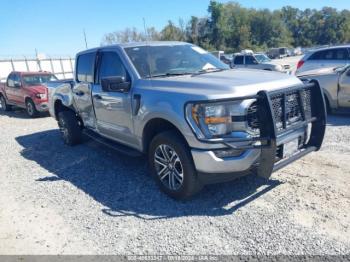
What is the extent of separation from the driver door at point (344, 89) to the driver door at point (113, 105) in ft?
18.9

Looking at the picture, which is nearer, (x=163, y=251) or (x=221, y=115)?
(x=163, y=251)

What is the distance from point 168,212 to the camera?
12.7ft

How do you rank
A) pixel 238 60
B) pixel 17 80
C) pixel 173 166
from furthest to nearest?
pixel 238 60 < pixel 17 80 < pixel 173 166

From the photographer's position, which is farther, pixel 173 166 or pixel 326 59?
pixel 326 59

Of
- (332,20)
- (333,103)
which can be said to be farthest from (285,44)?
(333,103)

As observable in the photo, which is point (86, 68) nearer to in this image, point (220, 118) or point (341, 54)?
point (220, 118)

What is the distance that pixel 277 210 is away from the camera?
12.1 ft

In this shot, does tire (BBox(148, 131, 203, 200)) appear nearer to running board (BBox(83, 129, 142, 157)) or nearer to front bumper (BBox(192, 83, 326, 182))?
front bumper (BBox(192, 83, 326, 182))

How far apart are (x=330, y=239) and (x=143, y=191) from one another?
2389 mm

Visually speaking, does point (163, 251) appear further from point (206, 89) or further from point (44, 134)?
point (44, 134)

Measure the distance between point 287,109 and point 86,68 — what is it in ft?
12.5

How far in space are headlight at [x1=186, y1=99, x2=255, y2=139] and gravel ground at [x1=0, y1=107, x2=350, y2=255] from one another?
99 centimetres

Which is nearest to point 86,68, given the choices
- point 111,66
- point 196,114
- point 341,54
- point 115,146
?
point 111,66

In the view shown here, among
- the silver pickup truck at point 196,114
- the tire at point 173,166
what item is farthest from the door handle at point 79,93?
the tire at point 173,166
